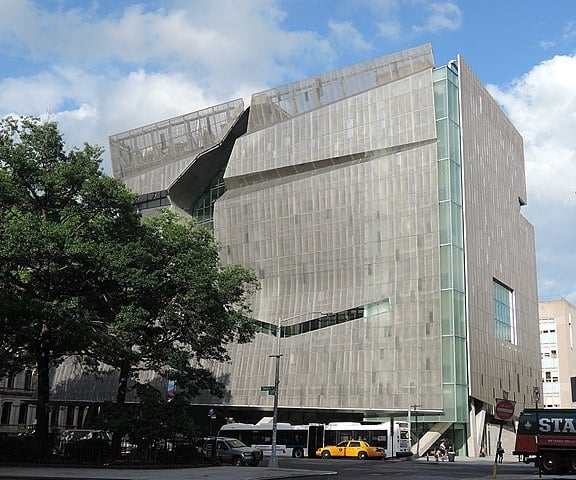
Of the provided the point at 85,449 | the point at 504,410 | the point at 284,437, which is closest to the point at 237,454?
the point at 85,449

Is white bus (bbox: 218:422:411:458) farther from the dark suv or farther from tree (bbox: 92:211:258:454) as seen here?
tree (bbox: 92:211:258:454)

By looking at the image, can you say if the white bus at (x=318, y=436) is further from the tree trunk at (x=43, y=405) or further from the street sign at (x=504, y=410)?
the street sign at (x=504, y=410)

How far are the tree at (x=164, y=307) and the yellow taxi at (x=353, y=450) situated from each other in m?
18.8

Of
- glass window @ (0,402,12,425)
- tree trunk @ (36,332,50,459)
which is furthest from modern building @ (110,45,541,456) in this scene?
tree trunk @ (36,332,50,459)

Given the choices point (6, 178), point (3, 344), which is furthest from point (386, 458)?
point (6, 178)

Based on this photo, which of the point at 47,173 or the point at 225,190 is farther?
the point at 225,190

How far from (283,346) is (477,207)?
26179mm

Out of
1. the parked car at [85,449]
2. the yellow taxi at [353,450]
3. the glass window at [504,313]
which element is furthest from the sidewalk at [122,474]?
the glass window at [504,313]

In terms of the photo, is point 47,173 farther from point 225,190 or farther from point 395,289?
point 225,190

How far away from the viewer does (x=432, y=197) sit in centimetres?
6950

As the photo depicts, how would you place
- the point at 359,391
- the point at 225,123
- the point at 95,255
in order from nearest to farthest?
the point at 95,255 → the point at 359,391 → the point at 225,123

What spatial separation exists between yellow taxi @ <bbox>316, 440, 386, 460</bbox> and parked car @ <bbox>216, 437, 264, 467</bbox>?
1332 centimetres

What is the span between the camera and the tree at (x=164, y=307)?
35500mm

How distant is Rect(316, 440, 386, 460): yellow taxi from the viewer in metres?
Result: 55.7
